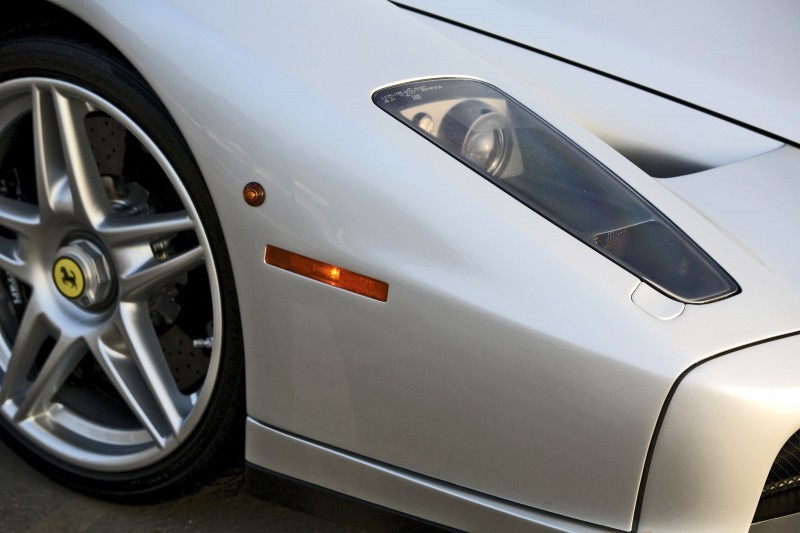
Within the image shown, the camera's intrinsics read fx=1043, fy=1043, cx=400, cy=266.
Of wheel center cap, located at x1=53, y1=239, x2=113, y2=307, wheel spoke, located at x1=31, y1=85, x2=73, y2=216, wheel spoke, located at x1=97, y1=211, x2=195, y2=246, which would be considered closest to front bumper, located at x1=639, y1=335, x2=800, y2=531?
wheel spoke, located at x1=97, y1=211, x2=195, y2=246

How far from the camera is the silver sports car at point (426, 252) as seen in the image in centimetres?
147

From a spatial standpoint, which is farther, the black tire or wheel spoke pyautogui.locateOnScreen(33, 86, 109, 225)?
wheel spoke pyautogui.locateOnScreen(33, 86, 109, 225)

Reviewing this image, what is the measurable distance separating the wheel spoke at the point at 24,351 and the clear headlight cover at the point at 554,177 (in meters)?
0.88

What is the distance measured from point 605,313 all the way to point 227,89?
27.1 inches

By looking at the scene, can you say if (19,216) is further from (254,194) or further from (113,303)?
(254,194)

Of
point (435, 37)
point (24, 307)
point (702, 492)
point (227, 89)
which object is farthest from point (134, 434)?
point (702, 492)

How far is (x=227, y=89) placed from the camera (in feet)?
5.42

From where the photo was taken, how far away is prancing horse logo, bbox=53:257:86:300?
195 cm

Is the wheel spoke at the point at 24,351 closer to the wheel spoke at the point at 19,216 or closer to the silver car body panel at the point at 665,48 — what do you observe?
the wheel spoke at the point at 19,216

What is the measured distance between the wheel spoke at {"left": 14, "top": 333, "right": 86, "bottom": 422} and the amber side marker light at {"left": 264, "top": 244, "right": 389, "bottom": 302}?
60cm

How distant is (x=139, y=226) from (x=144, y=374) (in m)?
0.28

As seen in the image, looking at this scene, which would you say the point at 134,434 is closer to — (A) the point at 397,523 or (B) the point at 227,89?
(A) the point at 397,523

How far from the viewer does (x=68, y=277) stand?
1974 mm

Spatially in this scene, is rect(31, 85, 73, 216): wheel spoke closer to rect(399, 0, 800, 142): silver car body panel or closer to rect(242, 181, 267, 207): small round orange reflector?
rect(242, 181, 267, 207): small round orange reflector
